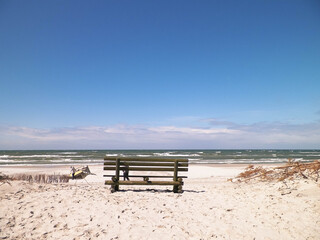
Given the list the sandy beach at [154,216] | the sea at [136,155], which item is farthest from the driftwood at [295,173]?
the sea at [136,155]

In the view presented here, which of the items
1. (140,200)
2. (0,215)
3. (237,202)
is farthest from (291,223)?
(0,215)

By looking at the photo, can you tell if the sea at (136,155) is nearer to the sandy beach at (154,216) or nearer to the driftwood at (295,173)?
the driftwood at (295,173)

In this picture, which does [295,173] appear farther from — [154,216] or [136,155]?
[136,155]

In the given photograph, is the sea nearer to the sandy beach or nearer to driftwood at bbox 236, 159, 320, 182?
driftwood at bbox 236, 159, 320, 182

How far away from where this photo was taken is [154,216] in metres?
5.75

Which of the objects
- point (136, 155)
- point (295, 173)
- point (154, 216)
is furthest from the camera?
point (136, 155)

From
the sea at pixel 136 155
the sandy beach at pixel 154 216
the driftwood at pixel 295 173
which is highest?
the driftwood at pixel 295 173

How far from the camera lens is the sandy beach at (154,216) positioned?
4.86m

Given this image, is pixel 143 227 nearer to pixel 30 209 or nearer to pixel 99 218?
pixel 99 218

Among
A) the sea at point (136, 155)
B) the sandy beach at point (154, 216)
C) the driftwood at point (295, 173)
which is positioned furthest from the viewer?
the sea at point (136, 155)

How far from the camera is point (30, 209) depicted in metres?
5.64

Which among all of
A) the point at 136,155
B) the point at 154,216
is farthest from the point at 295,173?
the point at 136,155

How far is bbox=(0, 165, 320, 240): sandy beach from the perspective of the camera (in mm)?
4863

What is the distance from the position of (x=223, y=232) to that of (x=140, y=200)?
10.0ft
